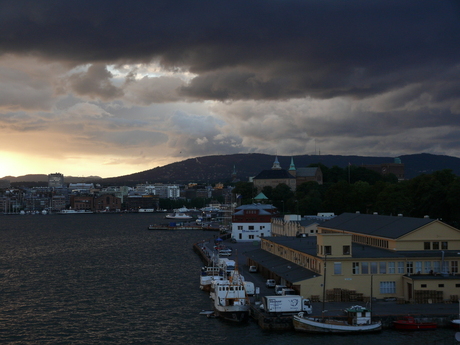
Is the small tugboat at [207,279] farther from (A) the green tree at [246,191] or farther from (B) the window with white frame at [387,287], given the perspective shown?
(A) the green tree at [246,191]

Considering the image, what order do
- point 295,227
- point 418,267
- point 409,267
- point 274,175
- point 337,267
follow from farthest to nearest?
point 274,175 < point 295,227 < point 418,267 < point 409,267 < point 337,267

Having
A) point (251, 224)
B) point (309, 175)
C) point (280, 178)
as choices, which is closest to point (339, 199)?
point (251, 224)

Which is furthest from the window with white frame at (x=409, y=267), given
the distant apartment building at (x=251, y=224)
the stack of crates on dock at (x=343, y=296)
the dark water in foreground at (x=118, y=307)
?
the distant apartment building at (x=251, y=224)

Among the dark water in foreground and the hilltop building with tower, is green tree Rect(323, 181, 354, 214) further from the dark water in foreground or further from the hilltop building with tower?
the hilltop building with tower

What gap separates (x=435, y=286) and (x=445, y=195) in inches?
1315

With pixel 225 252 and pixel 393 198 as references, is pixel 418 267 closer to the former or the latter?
pixel 225 252

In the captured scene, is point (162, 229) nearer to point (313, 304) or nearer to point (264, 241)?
point (264, 241)

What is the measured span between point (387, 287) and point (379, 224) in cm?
1039

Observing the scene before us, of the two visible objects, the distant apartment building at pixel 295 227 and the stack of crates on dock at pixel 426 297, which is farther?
the distant apartment building at pixel 295 227

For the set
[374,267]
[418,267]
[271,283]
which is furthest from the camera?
[271,283]

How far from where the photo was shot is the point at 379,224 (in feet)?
138

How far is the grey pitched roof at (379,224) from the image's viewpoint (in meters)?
36.6

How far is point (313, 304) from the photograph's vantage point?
1219 inches

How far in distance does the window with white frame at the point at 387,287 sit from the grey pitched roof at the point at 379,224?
4490 millimetres
